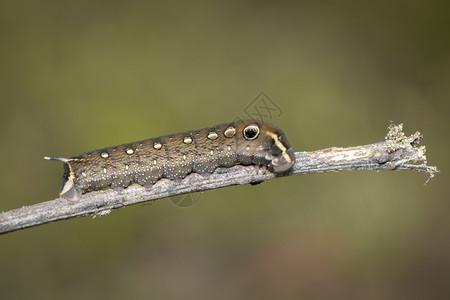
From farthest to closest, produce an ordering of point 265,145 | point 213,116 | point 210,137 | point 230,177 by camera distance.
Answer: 1. point 213,116
2. point 210,137
3. point 265,145
4. point 230,177

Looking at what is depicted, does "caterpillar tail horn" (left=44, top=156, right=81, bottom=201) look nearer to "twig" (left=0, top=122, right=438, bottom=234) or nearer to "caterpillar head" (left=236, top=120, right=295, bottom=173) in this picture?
"twig" (left=0, top=122, right=438, bottom=234)

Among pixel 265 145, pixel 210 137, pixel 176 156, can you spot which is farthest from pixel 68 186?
pixel 265 145

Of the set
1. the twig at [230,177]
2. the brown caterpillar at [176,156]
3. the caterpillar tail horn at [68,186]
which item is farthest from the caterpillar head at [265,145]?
the caterpillar tail horn at [68,186]

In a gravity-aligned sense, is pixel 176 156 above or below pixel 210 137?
below

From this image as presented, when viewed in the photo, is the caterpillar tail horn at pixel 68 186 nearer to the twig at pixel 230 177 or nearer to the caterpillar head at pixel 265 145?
the twig at pixel 230 177

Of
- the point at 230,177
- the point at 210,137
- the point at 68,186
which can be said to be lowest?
the point at 230,177

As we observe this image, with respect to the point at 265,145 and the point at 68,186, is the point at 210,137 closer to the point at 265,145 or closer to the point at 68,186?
the point at 265,145

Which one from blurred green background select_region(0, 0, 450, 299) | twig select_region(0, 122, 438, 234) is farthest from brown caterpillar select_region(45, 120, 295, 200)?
blurred green background select_region(0, 0, 450, 299)

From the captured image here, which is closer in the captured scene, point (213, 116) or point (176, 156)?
point (176, 156)
